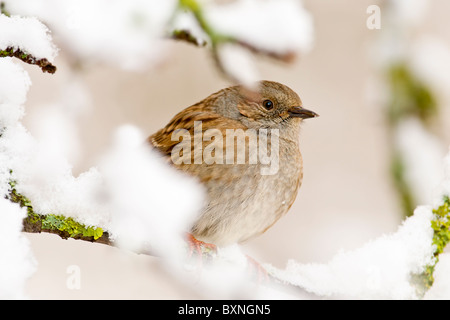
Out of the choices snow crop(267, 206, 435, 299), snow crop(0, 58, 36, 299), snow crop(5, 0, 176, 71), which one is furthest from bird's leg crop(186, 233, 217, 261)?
snow crop(5, 0, 176, 71)

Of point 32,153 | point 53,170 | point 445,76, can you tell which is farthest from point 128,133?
point 445,76

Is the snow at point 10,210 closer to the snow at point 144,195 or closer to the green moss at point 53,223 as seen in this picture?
the green moss at point 53,223

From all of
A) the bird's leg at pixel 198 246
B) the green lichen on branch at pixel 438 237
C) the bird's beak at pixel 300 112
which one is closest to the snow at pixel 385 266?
the green lichen on branch at pixel 438 237

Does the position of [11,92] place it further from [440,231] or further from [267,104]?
[267,104]

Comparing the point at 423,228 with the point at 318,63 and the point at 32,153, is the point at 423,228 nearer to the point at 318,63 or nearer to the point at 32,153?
Answer: the point at 32,153

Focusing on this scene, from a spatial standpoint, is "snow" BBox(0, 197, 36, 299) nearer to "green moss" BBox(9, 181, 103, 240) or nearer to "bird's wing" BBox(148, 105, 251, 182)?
"green moss" BBox(9, 181, 103, 240)

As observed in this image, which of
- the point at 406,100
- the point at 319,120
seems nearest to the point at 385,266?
the point at 406,100
